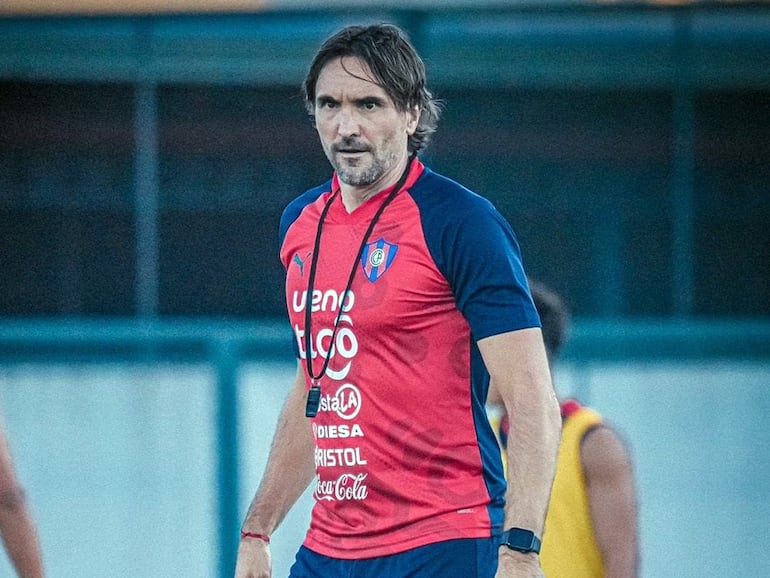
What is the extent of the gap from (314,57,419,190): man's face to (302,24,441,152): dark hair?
18mm

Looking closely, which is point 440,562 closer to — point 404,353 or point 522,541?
point 522,541

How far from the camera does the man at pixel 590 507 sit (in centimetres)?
312

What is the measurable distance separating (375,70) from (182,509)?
94.4 inches

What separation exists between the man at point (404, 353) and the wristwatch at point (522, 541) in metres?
0.01

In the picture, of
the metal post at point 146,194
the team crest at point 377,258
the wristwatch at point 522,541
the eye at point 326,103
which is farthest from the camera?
the metal post at point 146,194

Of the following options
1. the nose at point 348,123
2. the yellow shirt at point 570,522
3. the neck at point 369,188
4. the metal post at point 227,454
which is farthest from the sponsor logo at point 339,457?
the metal post at point 227,454

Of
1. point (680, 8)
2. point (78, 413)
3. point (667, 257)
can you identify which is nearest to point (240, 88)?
point (667, 257)

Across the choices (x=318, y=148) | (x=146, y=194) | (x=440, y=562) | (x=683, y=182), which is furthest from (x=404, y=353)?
(x=318, y=148)

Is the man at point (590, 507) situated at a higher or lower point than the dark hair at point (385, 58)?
lower

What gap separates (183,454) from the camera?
15.1 ft

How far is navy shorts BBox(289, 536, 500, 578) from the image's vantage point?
244 cm

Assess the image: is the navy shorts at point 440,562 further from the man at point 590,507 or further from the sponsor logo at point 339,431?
the man at point 590,507

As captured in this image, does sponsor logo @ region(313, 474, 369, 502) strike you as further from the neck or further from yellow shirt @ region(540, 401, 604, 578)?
yellow shirt @ region(540, 401, 604, 578)

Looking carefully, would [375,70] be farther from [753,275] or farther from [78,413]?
[753,275]
